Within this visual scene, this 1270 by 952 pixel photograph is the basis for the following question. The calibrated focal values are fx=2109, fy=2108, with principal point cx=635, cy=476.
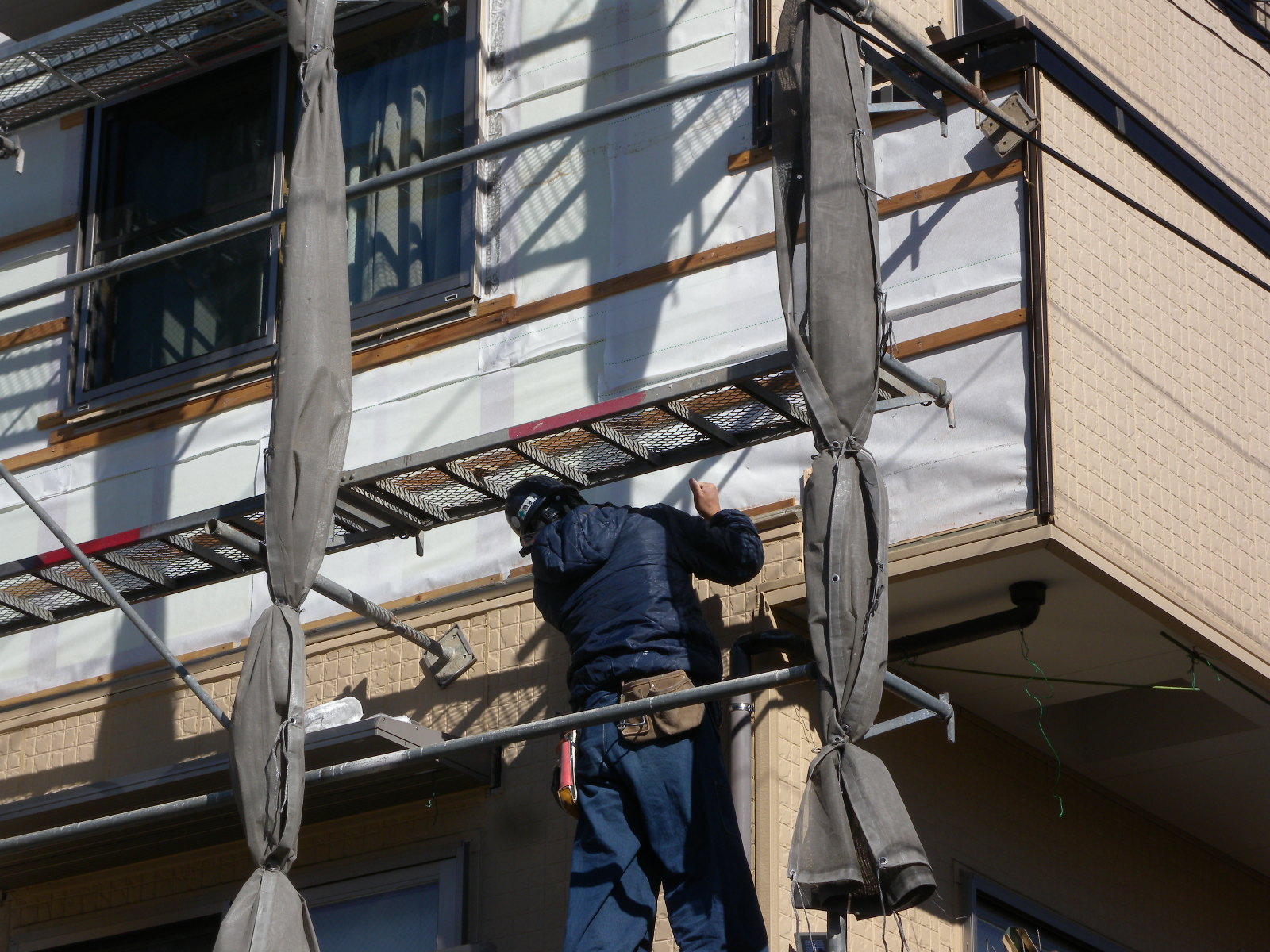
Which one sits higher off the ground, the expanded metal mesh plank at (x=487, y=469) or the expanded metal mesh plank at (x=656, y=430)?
the expanded metal mesh plank at (x=656, y=430)

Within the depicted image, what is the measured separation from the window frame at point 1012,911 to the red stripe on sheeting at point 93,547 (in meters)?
4.21

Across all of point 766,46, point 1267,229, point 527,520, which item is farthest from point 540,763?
point 1267,229

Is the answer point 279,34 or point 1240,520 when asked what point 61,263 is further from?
point 1240,520

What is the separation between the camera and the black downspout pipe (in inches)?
361

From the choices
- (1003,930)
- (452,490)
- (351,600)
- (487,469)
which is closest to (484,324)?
(452,490)

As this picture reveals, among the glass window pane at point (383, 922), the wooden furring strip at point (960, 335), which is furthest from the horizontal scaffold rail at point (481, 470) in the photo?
the glass window pane at point (383, 922)

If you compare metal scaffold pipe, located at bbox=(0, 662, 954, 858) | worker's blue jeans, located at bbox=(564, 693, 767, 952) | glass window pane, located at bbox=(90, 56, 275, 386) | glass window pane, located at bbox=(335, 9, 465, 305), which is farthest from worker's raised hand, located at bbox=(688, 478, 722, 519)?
glass window pane, located at bbox=(90, 56, 275, 386)

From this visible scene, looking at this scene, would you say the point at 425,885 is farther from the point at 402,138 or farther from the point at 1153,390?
the point at 402,138

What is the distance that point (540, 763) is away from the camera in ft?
32.7

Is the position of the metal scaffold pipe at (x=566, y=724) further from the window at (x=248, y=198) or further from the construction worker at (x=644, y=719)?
the window at (x=248, y=198)

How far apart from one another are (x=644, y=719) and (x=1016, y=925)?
9.29 ft

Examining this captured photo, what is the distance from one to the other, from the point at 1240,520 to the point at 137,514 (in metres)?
6.00

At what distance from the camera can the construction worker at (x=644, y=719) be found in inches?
325

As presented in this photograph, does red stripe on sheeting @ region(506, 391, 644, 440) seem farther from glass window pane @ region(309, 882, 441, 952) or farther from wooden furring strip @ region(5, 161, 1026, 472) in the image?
glass window pane @ region(309, 882, 441, 952)
